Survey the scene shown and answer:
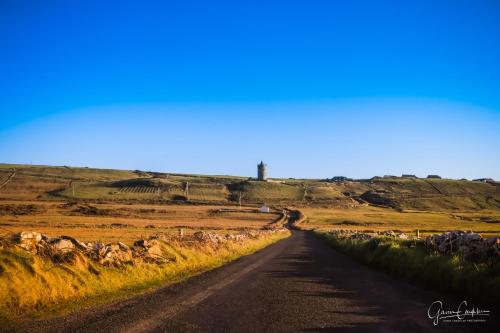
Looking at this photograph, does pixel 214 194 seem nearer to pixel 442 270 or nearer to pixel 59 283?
pixel 442 270

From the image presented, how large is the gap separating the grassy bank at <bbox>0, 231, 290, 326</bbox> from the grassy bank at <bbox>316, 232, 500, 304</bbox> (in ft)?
28.7

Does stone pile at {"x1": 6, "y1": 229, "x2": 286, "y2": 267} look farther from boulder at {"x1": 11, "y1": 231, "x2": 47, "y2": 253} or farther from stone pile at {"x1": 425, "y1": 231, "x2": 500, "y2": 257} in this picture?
stone pile at {"x1": 425, "y1": 231, "x2": 500, "y2": 257}

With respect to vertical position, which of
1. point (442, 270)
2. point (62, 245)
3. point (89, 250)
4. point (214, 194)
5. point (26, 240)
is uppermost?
point (26, 240)

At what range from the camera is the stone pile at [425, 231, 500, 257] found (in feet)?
45.7

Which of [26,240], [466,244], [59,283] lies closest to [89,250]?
[26,240]

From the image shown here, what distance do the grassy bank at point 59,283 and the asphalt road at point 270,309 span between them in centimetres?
103

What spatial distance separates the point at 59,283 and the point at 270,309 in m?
5.92

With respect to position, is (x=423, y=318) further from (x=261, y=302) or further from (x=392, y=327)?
(x=261, y=302)

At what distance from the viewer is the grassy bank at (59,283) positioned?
34.2 feet

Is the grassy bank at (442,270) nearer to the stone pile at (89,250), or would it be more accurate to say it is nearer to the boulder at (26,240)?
the stone pile at (89,250)

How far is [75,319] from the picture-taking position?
952cm

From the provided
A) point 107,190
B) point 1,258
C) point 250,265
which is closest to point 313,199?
point 107,190

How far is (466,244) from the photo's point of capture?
1570 cm

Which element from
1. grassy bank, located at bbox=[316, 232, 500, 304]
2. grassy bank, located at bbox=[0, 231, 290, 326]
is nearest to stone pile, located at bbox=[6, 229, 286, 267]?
grassy bank, located at bbox=[0, 231, 290, 326]
